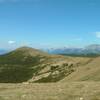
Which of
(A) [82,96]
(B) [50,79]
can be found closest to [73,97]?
(A) [82,96]

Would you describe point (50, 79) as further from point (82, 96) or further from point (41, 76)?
point (82, 96)

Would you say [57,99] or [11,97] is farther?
[11,97]

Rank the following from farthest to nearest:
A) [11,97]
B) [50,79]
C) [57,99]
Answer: [50,79] < [11,97] < [57,99]

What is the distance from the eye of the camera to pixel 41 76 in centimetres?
19800

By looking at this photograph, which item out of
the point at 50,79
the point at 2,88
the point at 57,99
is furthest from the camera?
the point at 50,79

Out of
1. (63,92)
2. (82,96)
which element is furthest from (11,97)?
(82,96)

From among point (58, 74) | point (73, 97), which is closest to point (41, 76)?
point (58, 74)

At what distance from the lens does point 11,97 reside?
108 ft

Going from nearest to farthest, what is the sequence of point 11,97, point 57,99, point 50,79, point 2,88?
point 57,99, point 11,97, point 2,88, point 50,79

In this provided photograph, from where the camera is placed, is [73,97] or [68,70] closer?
[73,97]

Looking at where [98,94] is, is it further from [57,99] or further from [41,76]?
[41,76]

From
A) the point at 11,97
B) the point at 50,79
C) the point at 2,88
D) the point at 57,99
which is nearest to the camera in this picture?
the point at 57,99

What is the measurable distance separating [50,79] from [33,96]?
507 feet

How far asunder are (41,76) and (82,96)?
550 feet
